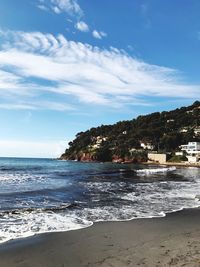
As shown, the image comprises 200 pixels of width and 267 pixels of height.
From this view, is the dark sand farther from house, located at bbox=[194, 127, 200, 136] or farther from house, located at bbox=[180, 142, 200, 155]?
house, located at bbox=[194, 127, 200, 136]

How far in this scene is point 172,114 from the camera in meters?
180

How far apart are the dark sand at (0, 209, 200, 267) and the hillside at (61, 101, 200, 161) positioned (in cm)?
11681

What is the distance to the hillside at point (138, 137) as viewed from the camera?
138750mm

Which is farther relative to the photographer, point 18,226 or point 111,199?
point 111,199

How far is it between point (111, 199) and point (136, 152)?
369 feet

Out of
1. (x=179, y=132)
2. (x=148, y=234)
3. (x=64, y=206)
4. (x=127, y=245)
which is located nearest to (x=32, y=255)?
(x=127, y=245)

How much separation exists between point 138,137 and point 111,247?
142m

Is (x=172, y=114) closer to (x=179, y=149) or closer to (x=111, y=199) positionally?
(x=179, y=149)

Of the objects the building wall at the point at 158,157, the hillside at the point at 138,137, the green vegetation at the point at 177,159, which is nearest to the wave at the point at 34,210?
the green vegetation at the point at 177,159

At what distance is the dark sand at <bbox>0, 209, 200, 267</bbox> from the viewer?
8672mm

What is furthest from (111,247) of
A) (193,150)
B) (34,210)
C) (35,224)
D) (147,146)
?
(147,146)

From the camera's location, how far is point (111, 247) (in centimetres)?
1014

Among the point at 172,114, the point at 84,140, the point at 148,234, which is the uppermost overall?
the point at 172,114

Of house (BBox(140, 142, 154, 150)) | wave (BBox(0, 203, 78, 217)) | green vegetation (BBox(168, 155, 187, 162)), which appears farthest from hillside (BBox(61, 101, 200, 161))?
wave (BBox(0, 203, 78, 217))
